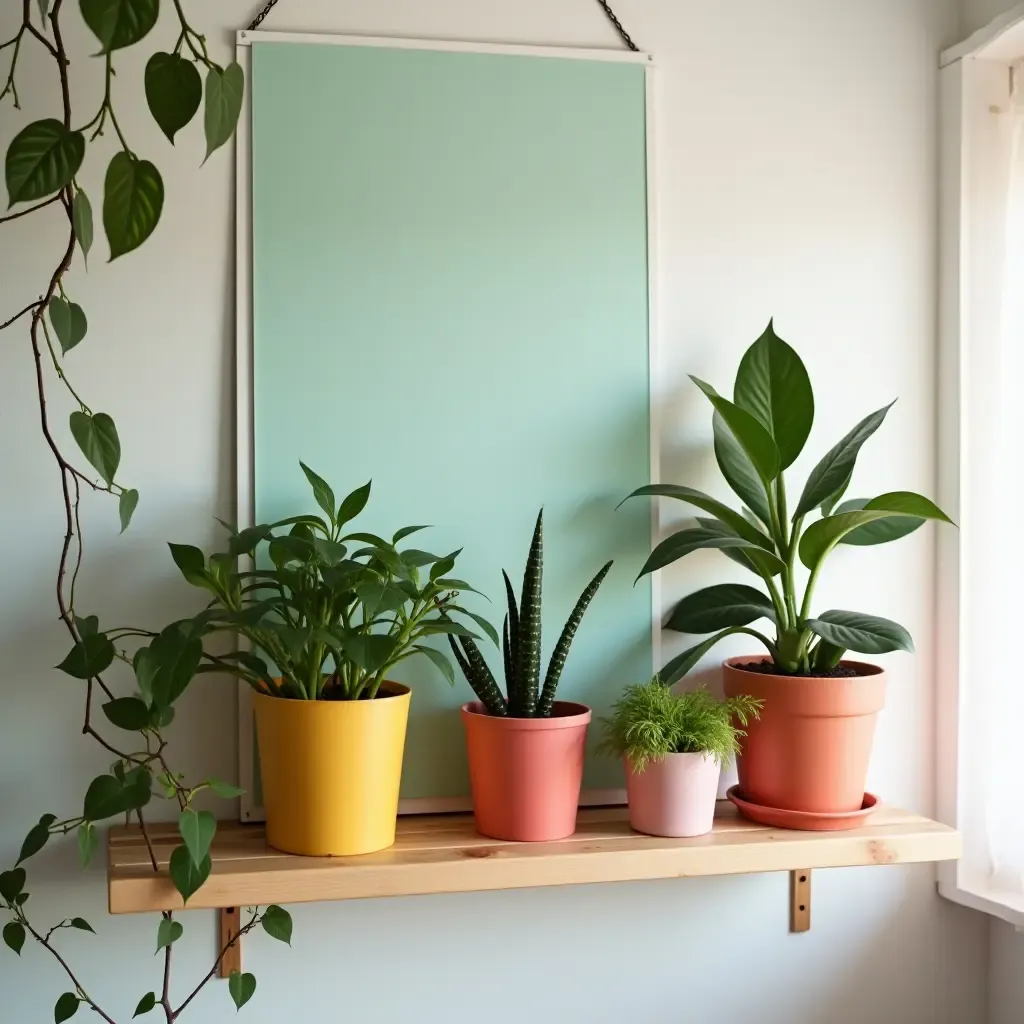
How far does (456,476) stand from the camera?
148cm

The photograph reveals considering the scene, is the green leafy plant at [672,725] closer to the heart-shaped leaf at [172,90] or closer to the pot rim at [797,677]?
the pot rim at [797,677]

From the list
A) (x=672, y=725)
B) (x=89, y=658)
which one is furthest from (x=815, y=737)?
(x=89, y=658)

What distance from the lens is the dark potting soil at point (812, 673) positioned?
140cm

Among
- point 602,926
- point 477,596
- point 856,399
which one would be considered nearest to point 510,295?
point 477,596

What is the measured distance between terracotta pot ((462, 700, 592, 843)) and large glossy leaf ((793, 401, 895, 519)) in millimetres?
391

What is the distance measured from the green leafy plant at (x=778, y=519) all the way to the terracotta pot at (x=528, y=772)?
0.62ft

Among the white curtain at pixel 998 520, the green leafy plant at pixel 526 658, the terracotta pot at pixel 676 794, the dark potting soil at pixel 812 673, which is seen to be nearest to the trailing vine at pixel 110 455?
the green leafy plant at pixel 526 658

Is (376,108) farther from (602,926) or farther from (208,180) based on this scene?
(602,926)

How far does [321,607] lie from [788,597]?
0.58 meters

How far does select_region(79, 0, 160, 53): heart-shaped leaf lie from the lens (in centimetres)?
83

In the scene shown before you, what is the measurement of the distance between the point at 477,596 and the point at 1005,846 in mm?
816

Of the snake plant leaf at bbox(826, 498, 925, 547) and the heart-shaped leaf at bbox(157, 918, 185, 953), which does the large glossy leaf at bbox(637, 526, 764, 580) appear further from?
the heart-shaped leaf at bbox(157, 918, 185, 953)

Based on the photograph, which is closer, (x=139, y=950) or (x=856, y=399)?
(x=139, y=950)

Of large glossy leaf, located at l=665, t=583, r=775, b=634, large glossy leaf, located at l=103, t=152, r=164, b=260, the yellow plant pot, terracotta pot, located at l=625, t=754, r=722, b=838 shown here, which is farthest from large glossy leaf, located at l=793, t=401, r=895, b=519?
large glossy leaf, located at l=103, t=152, r=164, b=260
